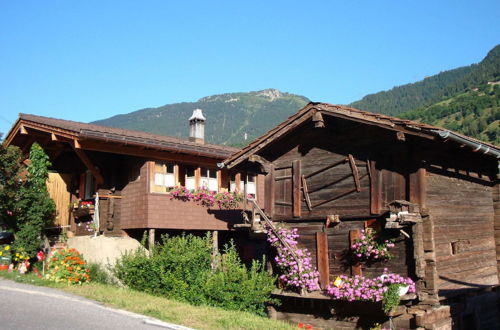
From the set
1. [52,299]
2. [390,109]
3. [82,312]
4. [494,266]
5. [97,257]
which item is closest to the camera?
[82,312]

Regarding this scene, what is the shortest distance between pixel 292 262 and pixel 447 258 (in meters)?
3.93

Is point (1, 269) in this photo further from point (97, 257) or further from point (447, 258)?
point (447, 258)

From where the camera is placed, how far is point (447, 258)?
13.2m

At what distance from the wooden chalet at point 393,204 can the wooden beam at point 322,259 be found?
27 millimetres

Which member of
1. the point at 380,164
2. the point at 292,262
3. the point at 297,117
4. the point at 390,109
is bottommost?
the point at 292,262

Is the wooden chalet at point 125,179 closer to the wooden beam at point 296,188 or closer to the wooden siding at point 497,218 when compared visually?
the wooden beam at point 296,188

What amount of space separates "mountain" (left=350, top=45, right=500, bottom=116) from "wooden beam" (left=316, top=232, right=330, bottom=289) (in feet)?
290

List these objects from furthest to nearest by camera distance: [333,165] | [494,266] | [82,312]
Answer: [494,266] → [333,165] → [82,312]

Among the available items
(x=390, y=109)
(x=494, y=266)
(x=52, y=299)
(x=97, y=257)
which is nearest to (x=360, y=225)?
(x=494, y=266)

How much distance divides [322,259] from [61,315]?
6.60 metres

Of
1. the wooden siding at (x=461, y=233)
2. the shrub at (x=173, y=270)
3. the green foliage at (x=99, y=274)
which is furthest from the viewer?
the green foliage at (x=99, y=274)

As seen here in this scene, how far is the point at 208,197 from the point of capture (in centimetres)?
1977

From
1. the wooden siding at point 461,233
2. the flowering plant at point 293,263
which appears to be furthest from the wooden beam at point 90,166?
the wooden siding at point 461,233

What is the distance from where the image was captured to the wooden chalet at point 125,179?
18.1 metres
